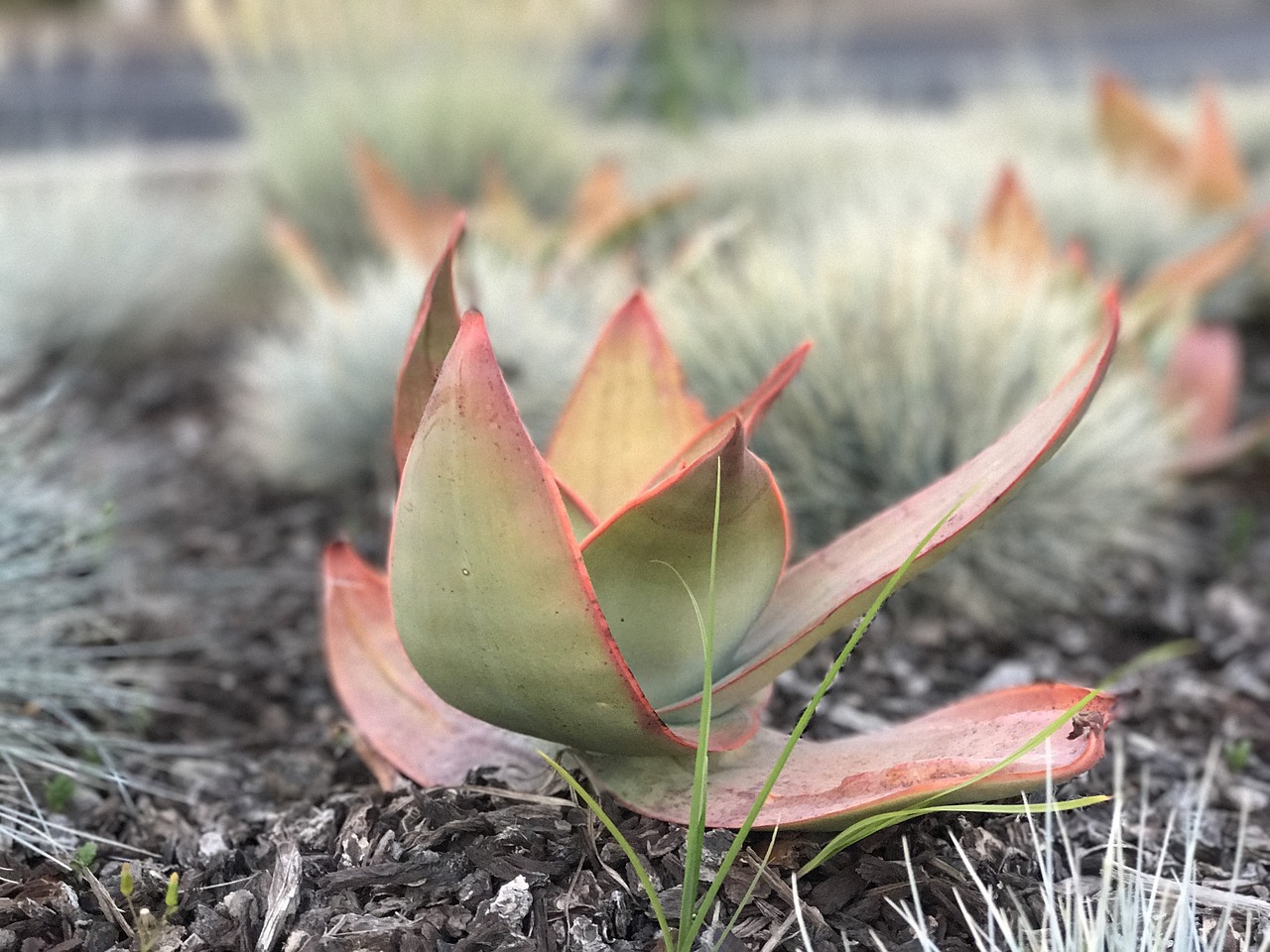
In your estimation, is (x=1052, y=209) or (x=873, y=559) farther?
(x=1052, y=209)

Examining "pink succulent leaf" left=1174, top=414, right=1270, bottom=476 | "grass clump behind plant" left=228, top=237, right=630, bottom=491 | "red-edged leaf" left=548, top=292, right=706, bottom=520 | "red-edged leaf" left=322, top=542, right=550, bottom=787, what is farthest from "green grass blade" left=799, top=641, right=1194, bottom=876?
"pink succulent leaf" left=1174, top=414, right=1270, bottom=476

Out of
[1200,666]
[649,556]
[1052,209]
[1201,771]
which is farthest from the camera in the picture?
[1052,209]

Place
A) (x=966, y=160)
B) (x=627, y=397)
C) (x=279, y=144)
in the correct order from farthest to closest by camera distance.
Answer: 1. (x=279, y=144)
2. (x=966, y=160)
3. (x=627, y=397)

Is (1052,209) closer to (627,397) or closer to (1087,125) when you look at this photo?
(1087,125)

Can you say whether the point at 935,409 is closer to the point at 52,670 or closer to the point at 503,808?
the point at 503,808

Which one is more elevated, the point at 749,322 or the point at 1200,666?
the point at 749,322

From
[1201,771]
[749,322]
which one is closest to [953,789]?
[1201,771]

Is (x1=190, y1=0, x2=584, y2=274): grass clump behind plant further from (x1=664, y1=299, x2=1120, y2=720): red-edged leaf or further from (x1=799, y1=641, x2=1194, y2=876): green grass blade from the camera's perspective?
(x1=799, y1=641, x2=1194, y2=876): green grass blade
